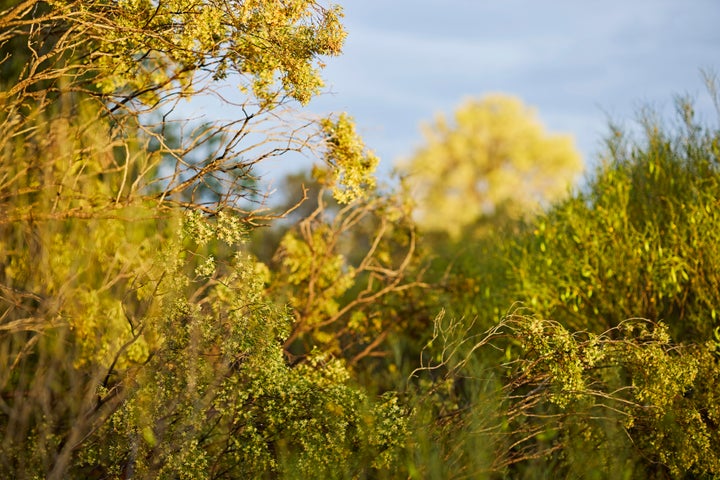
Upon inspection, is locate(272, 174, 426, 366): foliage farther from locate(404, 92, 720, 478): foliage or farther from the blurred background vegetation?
locate(404, 92, 720, 478): foliage

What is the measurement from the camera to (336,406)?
7371mm

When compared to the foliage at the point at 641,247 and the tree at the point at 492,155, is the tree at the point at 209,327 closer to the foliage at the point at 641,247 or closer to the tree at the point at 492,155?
the foliage at the point at 641,247

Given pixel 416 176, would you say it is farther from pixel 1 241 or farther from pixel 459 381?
pixel 1 241

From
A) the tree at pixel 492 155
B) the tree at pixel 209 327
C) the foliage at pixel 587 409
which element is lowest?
the foliage at pixel 587 409

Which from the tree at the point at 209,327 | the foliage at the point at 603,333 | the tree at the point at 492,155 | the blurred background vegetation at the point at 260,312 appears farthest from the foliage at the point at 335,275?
the tree at the point at 492,155

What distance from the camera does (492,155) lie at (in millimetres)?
40625

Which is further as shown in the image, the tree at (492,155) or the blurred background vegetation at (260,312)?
the tree at (492,155)

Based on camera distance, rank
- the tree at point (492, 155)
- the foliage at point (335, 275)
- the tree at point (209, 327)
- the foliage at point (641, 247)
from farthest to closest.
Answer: the tree at point (492, 155) < the foliage at point (335, 275) < the foliage at point (641, 247) < the tree at point (209, 327)

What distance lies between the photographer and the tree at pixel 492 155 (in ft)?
129

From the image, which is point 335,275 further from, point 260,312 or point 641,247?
point 260,312

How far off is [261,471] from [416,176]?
22.9ft

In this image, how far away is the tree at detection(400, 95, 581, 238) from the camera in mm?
39219

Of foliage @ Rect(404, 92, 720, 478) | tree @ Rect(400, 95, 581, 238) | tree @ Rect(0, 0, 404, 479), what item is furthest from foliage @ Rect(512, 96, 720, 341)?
tree @ Rect(400, 95, 581, 238)

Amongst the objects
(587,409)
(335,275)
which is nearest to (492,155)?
(335,275)
